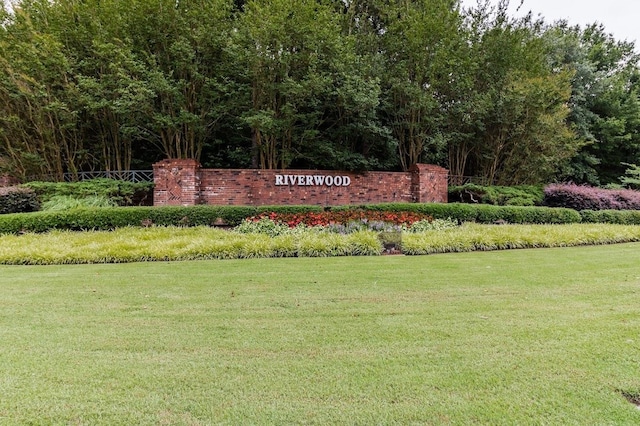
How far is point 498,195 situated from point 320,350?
1153 cm

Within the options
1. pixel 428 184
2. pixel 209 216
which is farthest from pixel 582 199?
pixel 209 216

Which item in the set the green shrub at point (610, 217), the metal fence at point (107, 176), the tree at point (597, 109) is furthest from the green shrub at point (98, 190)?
the tree at point (597, 109)

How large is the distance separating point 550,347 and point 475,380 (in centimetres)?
83

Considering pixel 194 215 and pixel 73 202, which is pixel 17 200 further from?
pixel 194 215

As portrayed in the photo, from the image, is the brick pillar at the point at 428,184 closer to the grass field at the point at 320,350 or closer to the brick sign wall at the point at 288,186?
the brick sign wall at the point at 288,186

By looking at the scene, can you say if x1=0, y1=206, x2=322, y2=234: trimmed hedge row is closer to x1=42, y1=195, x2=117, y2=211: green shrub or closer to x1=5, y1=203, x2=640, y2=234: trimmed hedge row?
x1=5, y1=203, x2=640, y2=234: trimmed hedge row

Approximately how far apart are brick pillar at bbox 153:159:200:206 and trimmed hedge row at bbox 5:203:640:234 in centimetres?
121

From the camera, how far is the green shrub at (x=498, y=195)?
12.3 meters

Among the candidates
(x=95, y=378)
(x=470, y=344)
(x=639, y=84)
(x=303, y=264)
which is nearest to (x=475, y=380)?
(x=470, y=344)

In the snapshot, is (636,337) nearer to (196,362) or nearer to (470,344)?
(470,344)

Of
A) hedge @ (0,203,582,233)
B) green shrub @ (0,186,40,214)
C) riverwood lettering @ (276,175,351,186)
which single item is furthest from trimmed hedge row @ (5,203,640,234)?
riverwood lettering @ (276,175,351,186)

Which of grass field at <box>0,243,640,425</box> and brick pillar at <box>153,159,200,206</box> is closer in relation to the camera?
grass field at <box>0,243,640,425</box>

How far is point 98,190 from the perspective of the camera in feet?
33.3

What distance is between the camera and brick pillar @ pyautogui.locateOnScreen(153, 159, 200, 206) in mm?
10273
